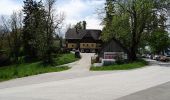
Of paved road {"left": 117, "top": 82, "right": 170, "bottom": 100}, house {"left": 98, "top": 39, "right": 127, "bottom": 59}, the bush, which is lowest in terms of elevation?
paved road {"left": 117, "top": 82, "right": 170, "bottom": 100}

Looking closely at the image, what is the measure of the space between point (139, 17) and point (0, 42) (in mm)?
43412

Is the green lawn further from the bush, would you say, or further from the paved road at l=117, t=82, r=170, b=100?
the bush

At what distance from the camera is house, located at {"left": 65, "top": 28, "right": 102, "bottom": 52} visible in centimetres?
12338

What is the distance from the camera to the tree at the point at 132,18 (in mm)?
57031

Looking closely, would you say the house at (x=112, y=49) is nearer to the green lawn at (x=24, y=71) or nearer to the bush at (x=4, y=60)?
the green lawn at (x=24, y=71)

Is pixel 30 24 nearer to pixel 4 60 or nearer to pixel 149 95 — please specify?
pixel 4 60

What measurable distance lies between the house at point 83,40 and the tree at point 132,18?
60354 millimetres

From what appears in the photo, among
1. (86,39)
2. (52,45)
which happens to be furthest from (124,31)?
(86,39)

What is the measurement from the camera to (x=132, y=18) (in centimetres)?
5906

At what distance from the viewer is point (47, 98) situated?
15609mm

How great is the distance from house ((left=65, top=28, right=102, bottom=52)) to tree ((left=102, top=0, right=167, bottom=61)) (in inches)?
2376

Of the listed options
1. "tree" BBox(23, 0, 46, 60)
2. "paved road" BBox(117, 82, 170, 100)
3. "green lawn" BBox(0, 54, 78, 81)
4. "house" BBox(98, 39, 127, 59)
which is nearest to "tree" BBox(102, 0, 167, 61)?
"house" BBox(98, 39, 127, 59)

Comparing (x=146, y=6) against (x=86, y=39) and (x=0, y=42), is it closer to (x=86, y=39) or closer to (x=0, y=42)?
(x=0, y=42)

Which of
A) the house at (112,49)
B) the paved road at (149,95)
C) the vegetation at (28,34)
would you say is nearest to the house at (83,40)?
the vegetation at (28,34)
